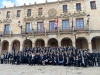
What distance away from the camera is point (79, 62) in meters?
12.0

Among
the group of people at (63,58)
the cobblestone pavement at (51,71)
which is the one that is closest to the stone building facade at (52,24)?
the group of people at (63,58)

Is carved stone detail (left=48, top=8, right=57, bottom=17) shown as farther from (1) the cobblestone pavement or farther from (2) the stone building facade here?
(1) the cobblestone pavement

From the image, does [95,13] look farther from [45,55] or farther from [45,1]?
[45,55]

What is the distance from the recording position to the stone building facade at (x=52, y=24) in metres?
20.6

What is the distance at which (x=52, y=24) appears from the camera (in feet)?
74.8

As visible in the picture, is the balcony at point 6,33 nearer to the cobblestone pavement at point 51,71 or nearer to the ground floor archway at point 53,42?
the ground floor archway at point 53,42

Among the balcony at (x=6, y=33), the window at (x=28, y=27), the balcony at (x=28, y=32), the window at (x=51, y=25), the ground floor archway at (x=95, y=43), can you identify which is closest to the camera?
the ground floor archway at (x=95, y=43)

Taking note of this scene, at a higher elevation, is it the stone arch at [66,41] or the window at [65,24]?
the window at [65,24]

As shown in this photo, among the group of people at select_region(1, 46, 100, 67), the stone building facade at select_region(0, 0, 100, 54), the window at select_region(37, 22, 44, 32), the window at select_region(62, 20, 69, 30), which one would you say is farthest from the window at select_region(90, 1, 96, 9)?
the group of people at select_region(1, 46, 100, 67)

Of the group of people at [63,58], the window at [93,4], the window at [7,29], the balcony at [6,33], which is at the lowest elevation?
the group of people at [63,58]

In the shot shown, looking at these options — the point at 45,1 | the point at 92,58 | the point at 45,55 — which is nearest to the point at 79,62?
the point at 92,58

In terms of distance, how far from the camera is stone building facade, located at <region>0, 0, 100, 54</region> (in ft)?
67.6

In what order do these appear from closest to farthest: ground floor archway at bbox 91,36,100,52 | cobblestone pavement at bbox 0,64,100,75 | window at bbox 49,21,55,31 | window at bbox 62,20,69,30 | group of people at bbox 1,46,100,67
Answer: cobblestone pavement at bbox 0,64,100,75 → group of people at bbox 1,46,100,67 → ground floor archway at bbox 91,36,100,52 → window at bbox 62,20,69,30 → window at bbox 49,21,55,31

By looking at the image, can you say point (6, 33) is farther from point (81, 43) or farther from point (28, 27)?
point (81, 43)
